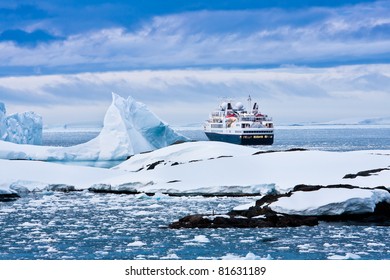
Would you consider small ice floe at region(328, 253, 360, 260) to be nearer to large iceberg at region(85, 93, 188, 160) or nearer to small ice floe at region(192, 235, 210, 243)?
small ice floe at region(192, 235, 210, 243)

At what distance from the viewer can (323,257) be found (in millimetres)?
15922

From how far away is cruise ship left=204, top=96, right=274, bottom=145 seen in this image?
91688 mm

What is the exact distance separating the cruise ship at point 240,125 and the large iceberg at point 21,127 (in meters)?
33.2

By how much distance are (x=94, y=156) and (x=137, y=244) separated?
31.1 metres

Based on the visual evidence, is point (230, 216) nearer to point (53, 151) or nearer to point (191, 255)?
point (191, 255)

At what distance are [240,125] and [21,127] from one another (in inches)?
1369

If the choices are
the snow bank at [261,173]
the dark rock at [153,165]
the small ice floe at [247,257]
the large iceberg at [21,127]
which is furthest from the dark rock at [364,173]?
the large iceberg at [21,127]

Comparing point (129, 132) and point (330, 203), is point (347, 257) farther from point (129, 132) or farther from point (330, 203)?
point (129, 132)

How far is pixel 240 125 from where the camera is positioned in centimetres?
9212

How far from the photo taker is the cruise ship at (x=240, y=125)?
301 ft

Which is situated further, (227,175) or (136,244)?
(227,175)

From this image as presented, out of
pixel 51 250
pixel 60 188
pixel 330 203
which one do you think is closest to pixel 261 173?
pixel 60 188

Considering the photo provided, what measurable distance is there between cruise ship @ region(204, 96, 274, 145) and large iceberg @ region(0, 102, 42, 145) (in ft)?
109

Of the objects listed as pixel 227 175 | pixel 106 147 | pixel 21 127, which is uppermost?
pixel 21 127
